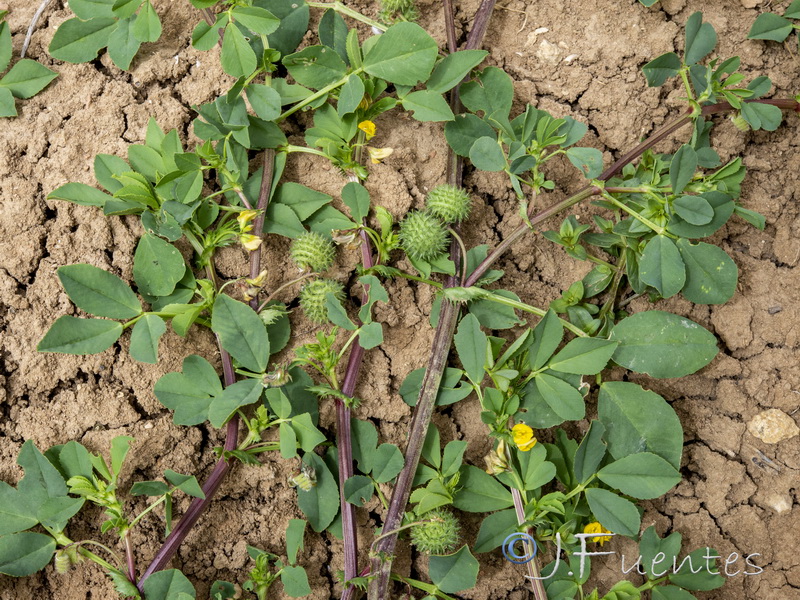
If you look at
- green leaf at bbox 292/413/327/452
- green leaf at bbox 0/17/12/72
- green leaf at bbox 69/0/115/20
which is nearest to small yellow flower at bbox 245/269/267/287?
green leaf at bbox 292/413/327/452

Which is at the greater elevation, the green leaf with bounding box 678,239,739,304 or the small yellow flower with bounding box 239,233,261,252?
the small yellow flower with bounding box 239,233,261,252

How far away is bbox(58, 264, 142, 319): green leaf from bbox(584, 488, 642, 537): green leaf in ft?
4.95

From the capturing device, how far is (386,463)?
225 cm

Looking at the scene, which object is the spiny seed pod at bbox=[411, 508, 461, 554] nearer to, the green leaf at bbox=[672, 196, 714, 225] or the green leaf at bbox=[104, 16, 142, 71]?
the green leaf at bbox=[672, 196, 714, 225]

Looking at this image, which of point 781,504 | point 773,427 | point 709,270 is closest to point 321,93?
point 709,270

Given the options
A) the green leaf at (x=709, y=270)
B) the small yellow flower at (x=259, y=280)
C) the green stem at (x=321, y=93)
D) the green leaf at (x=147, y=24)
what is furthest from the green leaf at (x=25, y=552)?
the green leaf at (x=709, y=270)

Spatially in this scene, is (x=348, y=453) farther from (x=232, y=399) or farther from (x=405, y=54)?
(x=405, y=54)

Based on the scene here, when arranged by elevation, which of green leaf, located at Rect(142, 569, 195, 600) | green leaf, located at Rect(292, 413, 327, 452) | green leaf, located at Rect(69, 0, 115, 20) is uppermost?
green leaf, located at Rect(69, 0, 115, 20)

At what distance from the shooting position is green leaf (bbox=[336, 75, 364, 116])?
2.21 meters

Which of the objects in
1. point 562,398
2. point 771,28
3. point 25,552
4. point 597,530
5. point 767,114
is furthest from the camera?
point 771,28

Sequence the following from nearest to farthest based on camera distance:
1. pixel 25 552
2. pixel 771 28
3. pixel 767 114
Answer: pixel 25 552
pixel 767 114
pixel 771 28

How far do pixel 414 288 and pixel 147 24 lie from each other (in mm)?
1211

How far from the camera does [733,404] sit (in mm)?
2449

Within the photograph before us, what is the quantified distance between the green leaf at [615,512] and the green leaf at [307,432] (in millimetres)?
857
